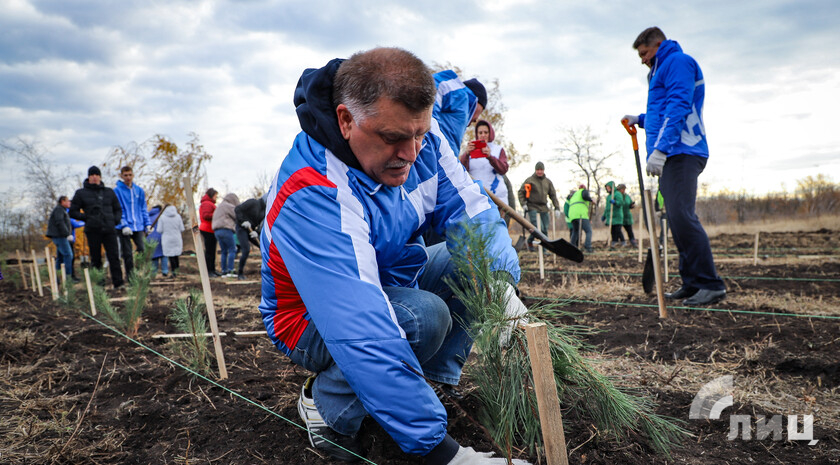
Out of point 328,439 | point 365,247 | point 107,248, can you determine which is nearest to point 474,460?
point 328,439

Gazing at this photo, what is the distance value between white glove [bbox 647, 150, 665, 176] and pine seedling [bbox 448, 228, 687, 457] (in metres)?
2.62

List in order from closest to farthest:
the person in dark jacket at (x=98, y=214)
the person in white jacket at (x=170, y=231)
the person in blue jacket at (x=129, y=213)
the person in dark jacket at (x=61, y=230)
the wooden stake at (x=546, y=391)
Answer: the wooden stake at (x=546, y=391), the person in dark jacket at (x=98, y=214), the person in blue jacket at (x=129, y=213), the person in dark jacket at (x=61, y=230), the person in white jacket at (x=170, y=231)

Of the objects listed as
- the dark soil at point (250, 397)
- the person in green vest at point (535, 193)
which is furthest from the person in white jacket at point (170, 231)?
the person in green vest at point (535, 193)

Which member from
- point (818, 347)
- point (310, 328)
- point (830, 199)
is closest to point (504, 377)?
point (310, 328)

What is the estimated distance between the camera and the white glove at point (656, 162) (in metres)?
3.65

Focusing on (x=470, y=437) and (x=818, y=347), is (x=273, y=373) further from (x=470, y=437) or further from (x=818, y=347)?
(x=818, y=347)

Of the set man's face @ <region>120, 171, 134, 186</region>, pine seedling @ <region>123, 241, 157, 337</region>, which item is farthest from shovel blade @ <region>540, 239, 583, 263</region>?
man's face @ <region>120, 171, 134, 186</region>

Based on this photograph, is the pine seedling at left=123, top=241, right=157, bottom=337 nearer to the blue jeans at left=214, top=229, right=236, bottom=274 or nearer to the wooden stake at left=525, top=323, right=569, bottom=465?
the wooden stake at left=525, top=323, right=569, bottom=465

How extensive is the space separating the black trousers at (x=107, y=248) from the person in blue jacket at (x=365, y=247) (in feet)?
21.1

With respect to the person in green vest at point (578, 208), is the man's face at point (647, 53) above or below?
above

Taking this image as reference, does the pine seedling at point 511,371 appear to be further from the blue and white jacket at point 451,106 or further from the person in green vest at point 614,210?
the person in green vest at point 614,210

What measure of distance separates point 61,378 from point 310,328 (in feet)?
6.53

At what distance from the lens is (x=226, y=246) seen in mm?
8547

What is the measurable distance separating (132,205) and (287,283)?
7156 mm
